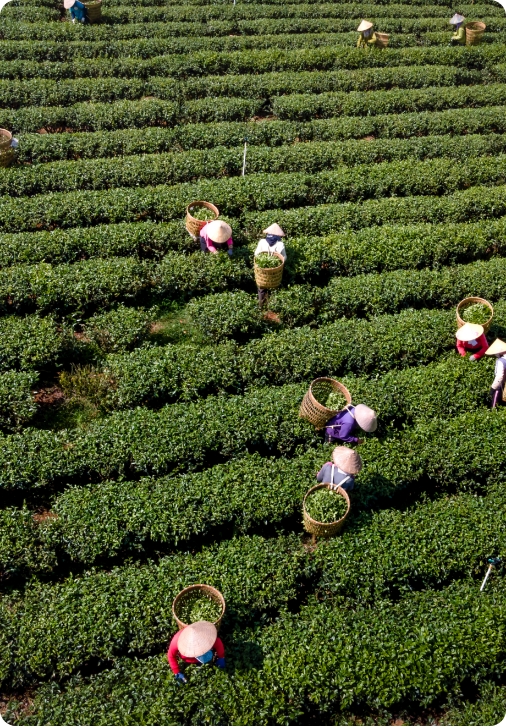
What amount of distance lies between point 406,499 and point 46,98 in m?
15.6

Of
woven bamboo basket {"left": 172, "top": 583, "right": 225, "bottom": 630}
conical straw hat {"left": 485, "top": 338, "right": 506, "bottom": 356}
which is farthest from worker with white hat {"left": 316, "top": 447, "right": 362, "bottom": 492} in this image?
conical straw hat {"left": 485, "top": 338, "right": 506, "bottom": 356}

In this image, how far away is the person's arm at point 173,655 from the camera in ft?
28.3

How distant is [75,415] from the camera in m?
12.6

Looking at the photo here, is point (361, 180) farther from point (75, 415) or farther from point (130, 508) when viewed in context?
point (130, 508)

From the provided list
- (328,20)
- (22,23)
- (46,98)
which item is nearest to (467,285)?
(46,98)

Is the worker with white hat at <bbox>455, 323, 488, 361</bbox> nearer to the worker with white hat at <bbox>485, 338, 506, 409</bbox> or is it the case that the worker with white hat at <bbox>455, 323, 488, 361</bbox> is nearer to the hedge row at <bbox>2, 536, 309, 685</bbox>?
the worker with white hat at <bbox>485, 338, 506, 409</bbox>

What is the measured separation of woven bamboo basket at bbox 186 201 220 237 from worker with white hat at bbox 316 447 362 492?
21.5 feet

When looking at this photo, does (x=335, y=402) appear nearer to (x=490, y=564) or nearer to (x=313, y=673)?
(x=490, y=564)

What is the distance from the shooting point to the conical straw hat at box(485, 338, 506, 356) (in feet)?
41.8

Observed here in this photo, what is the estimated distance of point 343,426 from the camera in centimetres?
1155

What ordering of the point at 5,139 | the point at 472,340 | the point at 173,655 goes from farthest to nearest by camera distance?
the point at 5,139, the point at 472,340, the point at 173,655

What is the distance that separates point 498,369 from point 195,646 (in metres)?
7.22

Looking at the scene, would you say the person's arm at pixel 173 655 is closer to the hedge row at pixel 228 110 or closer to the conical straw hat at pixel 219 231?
the conical straw hat at pixel 219 231

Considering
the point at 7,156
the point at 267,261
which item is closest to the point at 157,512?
the point at 267,261
